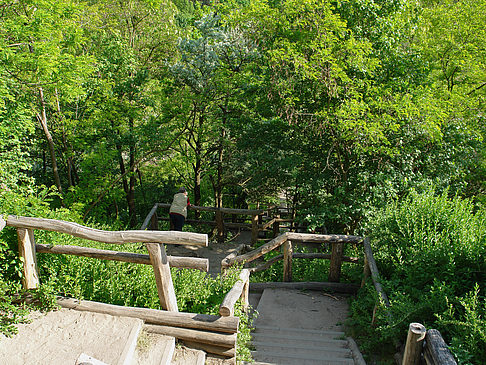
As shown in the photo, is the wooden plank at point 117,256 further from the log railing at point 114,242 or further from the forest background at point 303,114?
the forest background at point 303,114

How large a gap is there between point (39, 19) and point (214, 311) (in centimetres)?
626

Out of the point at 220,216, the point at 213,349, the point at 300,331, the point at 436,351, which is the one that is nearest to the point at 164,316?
the point at 213,349

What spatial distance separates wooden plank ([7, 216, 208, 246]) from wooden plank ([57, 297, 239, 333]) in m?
0.86

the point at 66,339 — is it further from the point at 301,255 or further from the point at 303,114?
the point at 303,114

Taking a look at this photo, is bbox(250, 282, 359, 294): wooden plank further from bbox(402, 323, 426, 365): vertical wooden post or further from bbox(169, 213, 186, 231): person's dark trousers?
bbox(169, 213, 186, 231): person's dark trousers

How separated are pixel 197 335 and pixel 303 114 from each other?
526cm

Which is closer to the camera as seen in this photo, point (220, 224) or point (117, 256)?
point (117, 256)

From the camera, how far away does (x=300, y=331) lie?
207 inches

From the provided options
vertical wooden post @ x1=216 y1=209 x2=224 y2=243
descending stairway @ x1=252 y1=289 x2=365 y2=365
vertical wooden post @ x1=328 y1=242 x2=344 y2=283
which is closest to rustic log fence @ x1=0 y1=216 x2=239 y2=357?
descending stairway @ x1=252 y1=289 x2=365 y2=365

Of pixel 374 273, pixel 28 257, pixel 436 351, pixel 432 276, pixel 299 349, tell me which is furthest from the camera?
pixel 374 273

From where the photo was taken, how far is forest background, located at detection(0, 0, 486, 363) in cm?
555

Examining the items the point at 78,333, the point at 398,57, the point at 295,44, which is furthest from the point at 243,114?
the point at 78,333

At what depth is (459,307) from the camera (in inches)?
159

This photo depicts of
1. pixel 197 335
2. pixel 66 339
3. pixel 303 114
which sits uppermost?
pixel 303 114
